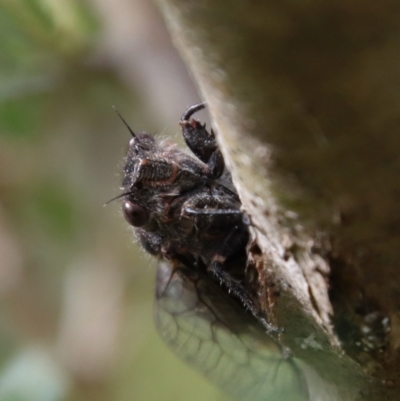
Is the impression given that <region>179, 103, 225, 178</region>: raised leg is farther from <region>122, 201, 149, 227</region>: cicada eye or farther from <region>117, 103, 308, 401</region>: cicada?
<region>122, 201, 149, 227</region>: cicada eye

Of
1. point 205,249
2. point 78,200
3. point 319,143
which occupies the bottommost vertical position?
point 78,200

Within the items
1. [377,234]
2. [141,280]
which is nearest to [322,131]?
[377,234]

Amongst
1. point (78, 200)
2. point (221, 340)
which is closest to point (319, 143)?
point (221, 340)

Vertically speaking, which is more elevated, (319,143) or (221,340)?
(319,143)

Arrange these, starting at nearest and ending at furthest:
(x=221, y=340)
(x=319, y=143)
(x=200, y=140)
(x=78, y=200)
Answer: (x=319, y=143) < (x=200, y=140) < (x=221, y=340) < (x=78, y=200)

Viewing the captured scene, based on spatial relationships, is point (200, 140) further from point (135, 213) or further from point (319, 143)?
point (319, 143)

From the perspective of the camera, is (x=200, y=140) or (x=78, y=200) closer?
(x=200, y=140)

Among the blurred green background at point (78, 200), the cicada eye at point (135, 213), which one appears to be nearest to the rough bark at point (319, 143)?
the cicada eye at point (135, 213)
